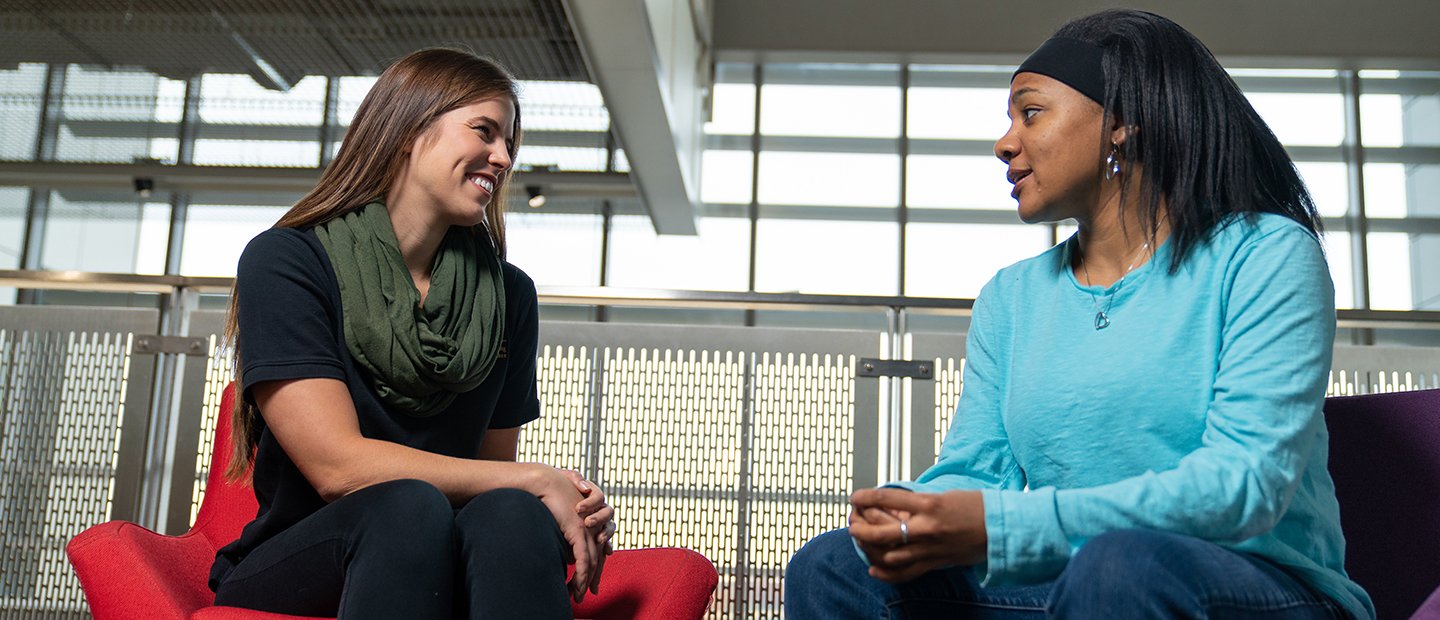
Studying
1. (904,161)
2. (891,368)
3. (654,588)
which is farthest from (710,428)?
(904,161)

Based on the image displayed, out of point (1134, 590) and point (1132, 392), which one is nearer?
point (1134, 590)

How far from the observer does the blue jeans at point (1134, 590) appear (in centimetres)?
81

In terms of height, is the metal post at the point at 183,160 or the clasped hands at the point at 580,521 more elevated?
the metal post at the point at 183,160

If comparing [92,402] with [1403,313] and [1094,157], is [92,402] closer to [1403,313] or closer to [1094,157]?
[1094,157]

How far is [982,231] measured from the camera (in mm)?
6723

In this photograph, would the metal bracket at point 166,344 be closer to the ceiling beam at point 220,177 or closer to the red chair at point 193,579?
the red chair at point 193,579

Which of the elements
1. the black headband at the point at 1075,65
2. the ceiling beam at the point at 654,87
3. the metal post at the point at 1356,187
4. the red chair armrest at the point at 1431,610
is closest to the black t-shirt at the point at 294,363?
the black headband at the point at 1075,65

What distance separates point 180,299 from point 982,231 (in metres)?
5.21

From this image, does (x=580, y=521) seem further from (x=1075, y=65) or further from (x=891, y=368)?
(x=891, y=368)

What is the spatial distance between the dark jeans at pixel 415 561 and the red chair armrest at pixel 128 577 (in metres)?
0.13

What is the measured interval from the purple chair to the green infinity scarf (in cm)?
104

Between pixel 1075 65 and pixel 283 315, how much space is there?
34.9 inches

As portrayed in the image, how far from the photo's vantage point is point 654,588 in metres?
1.42

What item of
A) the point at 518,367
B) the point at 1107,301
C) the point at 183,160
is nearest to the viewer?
the point at 1107,301
